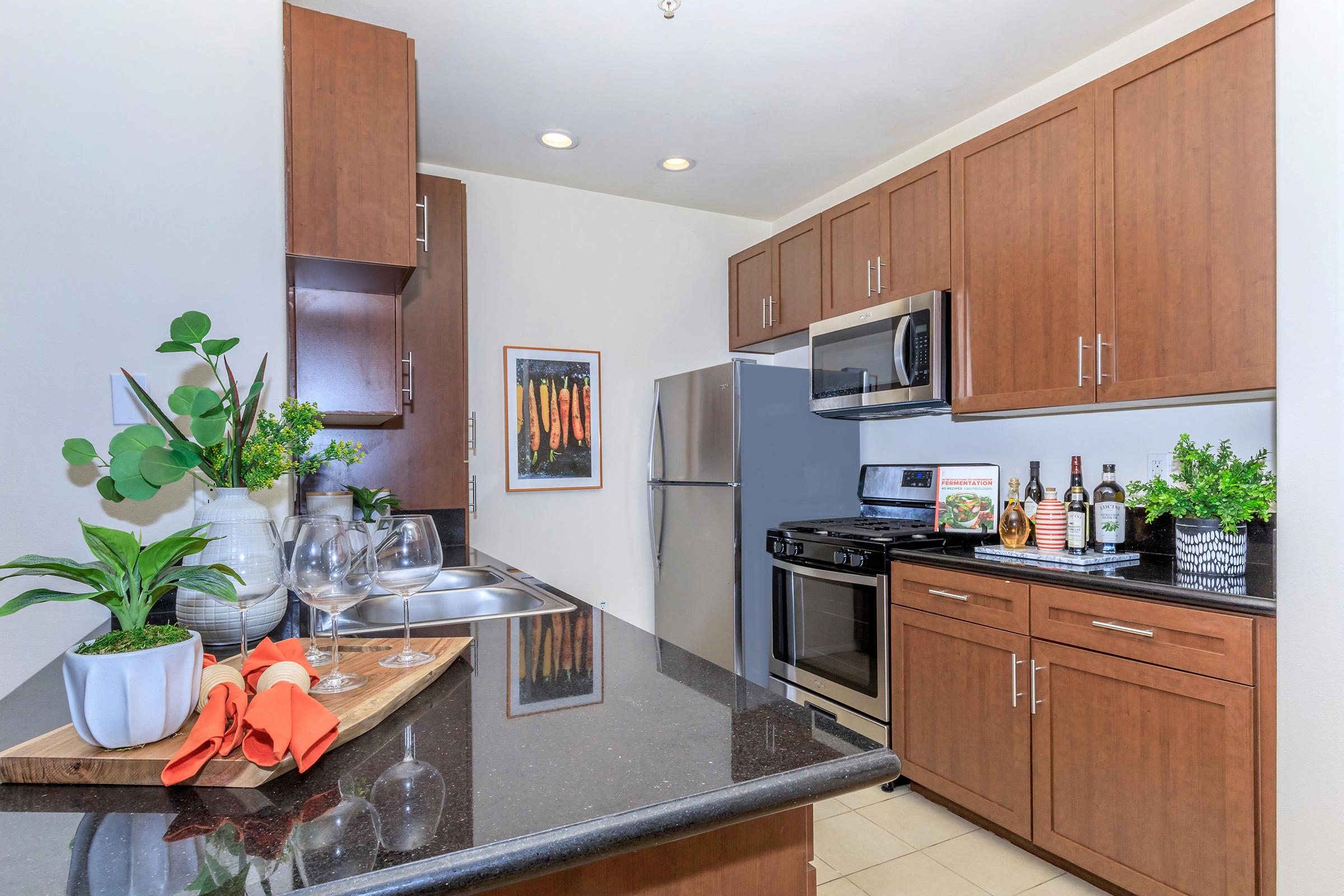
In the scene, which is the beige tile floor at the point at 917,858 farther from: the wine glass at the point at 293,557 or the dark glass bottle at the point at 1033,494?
the wine glass at the point at 293,557

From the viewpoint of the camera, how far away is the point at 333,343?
248cm

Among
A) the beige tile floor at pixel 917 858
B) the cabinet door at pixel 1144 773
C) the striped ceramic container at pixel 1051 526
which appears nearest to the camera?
the cabinet door at pixel 1144 773

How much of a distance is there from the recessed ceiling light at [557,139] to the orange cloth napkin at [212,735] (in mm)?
2785

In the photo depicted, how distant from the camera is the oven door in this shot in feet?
8.62

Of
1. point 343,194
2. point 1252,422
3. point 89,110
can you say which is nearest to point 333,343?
point 343,194

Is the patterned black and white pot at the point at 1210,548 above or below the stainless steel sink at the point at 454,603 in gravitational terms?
above

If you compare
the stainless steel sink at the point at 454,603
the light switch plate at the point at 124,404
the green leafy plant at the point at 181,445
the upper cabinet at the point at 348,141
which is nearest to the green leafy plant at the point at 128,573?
the green leafy plant at the point at 181,445

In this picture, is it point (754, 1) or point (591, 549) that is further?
point (591, 549)

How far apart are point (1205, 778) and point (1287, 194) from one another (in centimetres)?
141

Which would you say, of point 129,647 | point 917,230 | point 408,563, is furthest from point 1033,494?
point 129,647

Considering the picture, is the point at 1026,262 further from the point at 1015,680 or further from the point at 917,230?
the point at 1015,680

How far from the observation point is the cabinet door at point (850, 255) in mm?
3020

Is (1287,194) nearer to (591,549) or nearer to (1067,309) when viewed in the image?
(1067,309)

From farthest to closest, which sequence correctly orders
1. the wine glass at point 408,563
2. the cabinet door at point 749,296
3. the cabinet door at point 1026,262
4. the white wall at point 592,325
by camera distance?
the cabinet door at point 749,296 < the white wall at point 592,325 < the cabinet door at point 1026,262 < the wine glass at point 408,563
